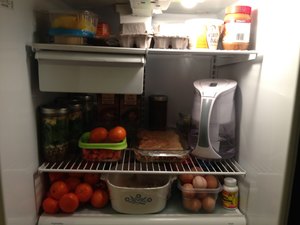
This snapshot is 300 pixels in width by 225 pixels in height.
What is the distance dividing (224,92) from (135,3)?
1.61 ft

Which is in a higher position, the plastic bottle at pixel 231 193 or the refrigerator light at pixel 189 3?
the refrigerator light at pixel 189 3

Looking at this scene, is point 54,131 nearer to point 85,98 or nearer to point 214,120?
point 85,98

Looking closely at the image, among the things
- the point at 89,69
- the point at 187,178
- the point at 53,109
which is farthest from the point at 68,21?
the point at 187,178

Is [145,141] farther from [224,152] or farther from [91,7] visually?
[91,7]

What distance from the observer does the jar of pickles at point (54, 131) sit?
98 centimetres

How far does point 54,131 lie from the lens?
996 mm

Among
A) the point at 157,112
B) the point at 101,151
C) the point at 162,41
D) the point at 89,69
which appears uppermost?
the point at 162,41

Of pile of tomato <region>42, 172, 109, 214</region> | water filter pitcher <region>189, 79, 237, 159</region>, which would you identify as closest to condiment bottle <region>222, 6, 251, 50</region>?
water filter pitcher <region>189, 79, 237, 159</region>

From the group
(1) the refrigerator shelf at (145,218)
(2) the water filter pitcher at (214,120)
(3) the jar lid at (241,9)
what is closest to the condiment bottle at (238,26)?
(3) the jar lid at (241,9)

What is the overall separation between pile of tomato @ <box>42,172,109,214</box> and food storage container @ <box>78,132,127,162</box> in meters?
0.11

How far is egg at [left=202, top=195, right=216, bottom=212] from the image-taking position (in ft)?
3.43

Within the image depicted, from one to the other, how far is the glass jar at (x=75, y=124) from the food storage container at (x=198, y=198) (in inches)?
19.8

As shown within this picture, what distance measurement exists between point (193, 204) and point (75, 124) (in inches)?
23.9

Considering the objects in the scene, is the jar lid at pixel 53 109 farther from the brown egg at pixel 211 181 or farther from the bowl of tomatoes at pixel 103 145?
the brown egg at pixel 211 181
